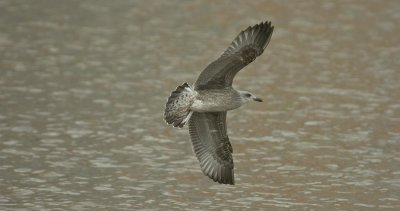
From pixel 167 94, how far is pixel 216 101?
13.0ft

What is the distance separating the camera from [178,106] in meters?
8.12

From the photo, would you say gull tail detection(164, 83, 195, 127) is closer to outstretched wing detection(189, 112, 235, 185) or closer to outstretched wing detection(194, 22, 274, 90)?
outstretched wing detection(194, 22, 274, 90)

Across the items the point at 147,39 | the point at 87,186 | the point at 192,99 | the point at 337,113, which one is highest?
the point at 147,39

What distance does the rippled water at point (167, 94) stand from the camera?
30.0 ft

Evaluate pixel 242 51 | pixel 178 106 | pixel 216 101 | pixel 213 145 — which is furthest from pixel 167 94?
pixel 178 106

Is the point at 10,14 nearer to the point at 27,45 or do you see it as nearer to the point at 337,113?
the point at 27,45

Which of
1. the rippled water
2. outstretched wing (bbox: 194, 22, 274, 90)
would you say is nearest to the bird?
outstretched wing (bbox: 194, 22, 274, 90)

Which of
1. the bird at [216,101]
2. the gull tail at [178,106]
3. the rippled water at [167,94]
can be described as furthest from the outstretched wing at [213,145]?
the gull tail at [178,106]

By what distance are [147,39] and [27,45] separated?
183cm

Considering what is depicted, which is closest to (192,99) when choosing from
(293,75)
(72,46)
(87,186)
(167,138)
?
(87,186)

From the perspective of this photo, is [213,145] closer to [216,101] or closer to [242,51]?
[216,101]

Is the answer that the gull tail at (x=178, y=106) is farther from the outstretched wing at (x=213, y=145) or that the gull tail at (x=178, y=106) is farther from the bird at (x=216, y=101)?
the outstretched wing at (x=213, y=145)

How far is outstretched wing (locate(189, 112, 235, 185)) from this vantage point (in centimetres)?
862

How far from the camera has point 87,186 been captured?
9148 millimetres
